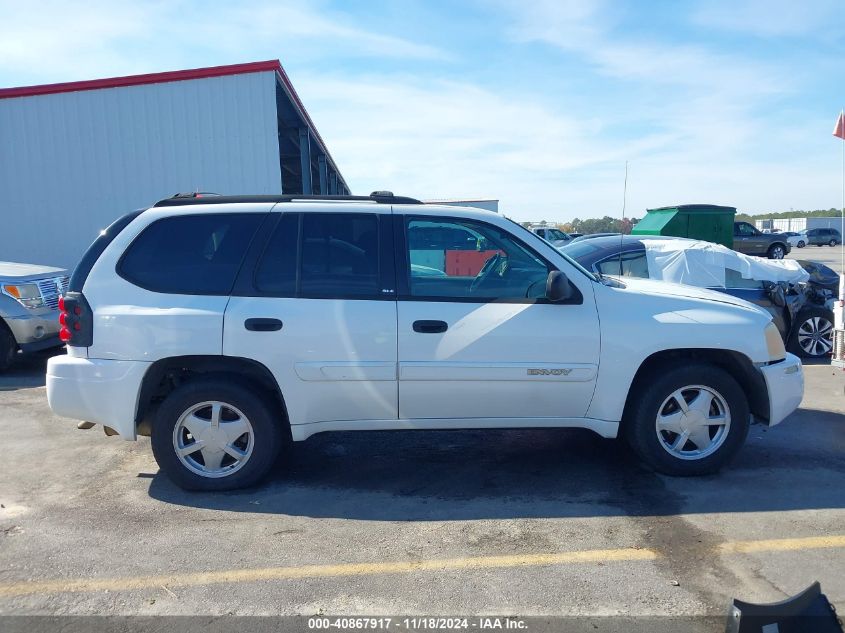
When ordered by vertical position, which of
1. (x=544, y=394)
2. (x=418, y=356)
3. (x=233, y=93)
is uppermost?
(x=233, y=93)

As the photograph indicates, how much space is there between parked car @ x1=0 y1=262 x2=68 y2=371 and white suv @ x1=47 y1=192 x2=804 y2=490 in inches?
171

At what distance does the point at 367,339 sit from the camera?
427 cm

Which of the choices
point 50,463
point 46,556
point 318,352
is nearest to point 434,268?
point 318,352

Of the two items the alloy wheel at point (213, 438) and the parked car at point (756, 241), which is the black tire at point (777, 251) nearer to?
the parked car at point (756, 241)

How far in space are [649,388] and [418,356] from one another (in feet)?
5.15

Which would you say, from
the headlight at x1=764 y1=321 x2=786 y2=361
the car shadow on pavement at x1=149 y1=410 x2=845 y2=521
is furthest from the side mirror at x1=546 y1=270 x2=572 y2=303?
the headlight at x1=764 y1=321 x2=786 y2=361

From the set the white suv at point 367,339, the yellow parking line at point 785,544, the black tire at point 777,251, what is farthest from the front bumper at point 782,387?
the black tire at point 777,251

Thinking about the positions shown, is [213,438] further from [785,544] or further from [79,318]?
[785,544]

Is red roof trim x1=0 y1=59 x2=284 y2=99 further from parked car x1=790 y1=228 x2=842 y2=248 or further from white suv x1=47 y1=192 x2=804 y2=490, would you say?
parked car x1=790 y1=228 x2=842 y2=248

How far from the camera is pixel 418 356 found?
429 cm

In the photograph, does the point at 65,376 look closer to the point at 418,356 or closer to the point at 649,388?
the point at 418,356

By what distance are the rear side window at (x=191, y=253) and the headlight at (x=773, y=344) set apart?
3.51m

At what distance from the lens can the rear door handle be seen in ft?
13.9

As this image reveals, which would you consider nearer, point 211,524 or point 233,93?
point 211,524
